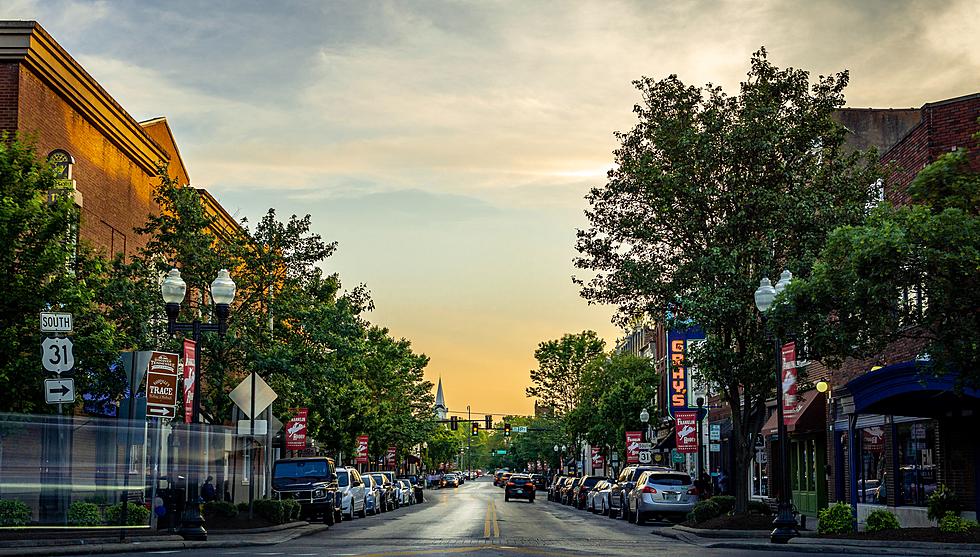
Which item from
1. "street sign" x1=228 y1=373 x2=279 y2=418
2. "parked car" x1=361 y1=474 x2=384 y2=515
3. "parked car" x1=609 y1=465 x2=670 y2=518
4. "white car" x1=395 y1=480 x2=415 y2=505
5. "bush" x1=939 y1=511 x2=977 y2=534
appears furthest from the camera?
"white car" x1=395 y1=480 x2=415 y2=505

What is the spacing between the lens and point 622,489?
42906 mm

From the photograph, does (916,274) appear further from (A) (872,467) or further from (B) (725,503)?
(A) (872,467)

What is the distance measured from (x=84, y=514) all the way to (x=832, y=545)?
15.3 m

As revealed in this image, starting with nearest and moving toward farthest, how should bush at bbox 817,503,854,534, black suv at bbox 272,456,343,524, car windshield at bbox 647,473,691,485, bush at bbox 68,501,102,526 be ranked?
bush at bbox 68,501,102,526
bush at bbox 817,503,854,534
black suv at bbox 272,456,343,524
car windshield at bbox 647,473,691,485

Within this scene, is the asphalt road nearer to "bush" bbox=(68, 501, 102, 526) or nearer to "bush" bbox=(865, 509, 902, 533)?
"bush" bbox=(68, 501, 102, 526)

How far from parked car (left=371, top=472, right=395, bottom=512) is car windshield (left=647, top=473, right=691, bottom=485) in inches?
721

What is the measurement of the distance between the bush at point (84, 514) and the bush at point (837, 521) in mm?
15875

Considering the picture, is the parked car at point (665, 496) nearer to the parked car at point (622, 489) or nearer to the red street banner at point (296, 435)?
the parked car at point (622, 489)

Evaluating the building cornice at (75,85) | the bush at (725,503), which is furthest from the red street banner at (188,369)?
the bush at (725,503)

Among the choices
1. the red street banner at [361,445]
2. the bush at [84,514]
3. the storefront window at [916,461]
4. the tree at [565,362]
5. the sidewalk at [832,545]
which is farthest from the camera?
the tree at [565,362]

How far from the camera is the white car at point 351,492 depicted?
133 feet

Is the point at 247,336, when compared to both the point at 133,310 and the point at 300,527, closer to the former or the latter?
the point at 133,310

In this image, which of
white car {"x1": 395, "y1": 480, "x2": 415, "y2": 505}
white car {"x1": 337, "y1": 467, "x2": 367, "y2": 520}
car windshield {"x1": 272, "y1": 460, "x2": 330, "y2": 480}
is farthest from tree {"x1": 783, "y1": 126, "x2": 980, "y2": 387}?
white car {"x1": 395, "y1": 480, "x2": 415, "y2": 505}

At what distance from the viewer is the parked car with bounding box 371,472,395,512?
171 ft
